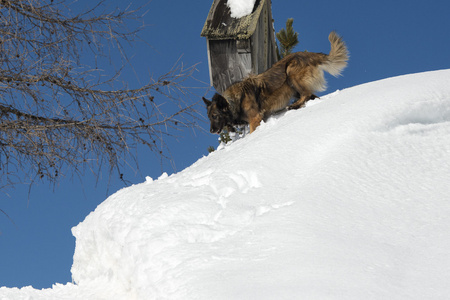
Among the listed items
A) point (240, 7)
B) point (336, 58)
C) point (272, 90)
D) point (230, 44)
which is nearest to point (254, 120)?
point (272, 90)

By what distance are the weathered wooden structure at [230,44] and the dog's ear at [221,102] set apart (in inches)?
13.1

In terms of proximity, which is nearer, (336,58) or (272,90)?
(272,90)

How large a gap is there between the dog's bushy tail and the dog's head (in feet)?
4.37

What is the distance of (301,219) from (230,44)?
11.6ft

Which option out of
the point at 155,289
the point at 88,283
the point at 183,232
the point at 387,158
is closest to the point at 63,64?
the point at 88,283

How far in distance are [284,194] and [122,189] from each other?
1701 mm

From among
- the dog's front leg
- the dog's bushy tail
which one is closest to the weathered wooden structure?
the dog's front leg

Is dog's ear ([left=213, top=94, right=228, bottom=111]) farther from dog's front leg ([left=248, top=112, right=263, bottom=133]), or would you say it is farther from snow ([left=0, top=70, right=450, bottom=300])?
snow ([left=0, top=70, right=450, bottom=300])

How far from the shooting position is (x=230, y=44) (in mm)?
6164

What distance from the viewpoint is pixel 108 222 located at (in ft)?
12.6

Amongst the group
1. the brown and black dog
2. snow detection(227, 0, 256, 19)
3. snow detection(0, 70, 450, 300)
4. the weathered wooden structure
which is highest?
snow detection(227, 0, 256, 19)

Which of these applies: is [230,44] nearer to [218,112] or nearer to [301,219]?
[218,112]

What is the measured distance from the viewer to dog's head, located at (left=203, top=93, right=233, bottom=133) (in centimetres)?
609

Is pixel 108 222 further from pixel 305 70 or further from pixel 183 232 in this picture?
pixel 305 70
